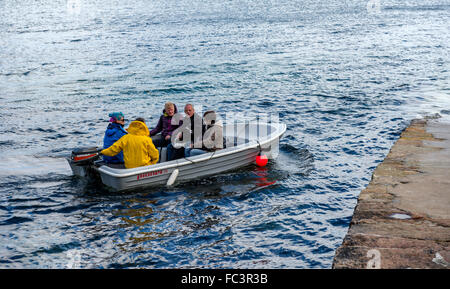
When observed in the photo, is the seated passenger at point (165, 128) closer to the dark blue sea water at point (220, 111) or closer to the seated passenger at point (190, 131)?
the seated passenger at point (190, 131)

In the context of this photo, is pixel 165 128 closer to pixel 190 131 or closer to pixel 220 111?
pixel 190 131

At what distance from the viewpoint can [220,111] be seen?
777 inches

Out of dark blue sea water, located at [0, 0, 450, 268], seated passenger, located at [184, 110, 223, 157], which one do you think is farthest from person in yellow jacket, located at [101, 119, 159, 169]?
seated passenger, located at [184, 110, 223, 157]

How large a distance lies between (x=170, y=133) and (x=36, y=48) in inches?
1146

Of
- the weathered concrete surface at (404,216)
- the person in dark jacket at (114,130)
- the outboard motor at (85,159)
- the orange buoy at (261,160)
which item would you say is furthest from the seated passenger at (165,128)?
the weathered concrete surface at (404,216)

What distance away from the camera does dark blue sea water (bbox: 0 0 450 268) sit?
9.19 m

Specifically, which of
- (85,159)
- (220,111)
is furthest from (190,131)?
(220,111)

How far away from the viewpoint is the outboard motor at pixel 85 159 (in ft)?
38.4

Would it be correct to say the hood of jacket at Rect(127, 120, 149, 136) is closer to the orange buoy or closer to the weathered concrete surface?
the orange buoy

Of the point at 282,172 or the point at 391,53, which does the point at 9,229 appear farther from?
the point at 391,53

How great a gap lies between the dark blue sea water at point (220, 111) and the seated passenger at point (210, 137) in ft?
2.63

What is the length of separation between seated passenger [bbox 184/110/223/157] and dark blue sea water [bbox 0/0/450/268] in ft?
2.63

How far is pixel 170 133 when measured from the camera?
42.0 feet
